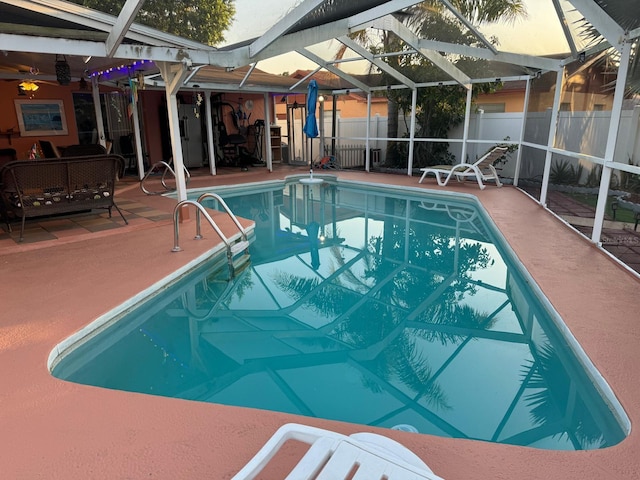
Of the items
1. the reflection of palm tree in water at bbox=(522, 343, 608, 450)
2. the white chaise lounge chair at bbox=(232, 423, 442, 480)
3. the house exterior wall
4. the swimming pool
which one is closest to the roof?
the house exterior wall

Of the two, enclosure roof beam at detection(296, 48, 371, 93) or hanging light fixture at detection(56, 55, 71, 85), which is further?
enclosure roof beam at detection(296, 48, 371, 93)

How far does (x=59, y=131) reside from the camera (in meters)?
10.9

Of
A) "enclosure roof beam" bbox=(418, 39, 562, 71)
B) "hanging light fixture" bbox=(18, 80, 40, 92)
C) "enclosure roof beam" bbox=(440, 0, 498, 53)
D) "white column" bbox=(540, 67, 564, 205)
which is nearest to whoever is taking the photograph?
"enclosure roof beam" bbox=(440, 0, 498, 53)

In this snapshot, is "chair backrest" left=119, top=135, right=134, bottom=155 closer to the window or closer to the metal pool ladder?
the metal pool ladder

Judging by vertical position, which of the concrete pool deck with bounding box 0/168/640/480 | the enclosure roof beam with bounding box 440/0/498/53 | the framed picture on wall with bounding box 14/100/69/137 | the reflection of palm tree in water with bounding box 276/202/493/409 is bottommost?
the reflection of palm tree in water with bounding box 276/202/493/409

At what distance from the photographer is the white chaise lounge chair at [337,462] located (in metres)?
1.47

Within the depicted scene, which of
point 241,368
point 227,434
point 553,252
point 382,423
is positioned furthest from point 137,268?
point 553,252

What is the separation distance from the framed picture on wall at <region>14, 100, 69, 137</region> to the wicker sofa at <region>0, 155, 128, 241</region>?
5.46 m

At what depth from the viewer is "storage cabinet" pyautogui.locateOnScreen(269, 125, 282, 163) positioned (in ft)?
49.2

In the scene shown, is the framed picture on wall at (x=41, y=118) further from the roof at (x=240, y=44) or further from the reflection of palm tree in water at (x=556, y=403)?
Answer: the reflection of palm tree in water at (x=556, y=403)

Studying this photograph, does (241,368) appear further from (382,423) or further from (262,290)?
(262,290)

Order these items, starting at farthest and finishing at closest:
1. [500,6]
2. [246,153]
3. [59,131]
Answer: [246,153], [59,131], [500,6]

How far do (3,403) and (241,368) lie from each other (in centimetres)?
146

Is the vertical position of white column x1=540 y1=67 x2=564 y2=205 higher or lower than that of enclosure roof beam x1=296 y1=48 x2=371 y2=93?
lower
